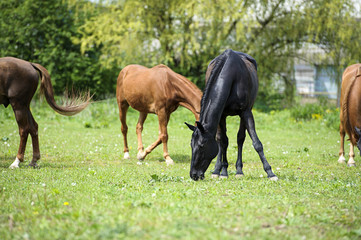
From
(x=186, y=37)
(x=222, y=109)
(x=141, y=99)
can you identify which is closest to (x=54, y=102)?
(x=141, y=99)

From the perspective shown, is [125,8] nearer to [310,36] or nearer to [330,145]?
[310,36]

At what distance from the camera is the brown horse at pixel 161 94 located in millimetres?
8672

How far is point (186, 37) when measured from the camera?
68.3 ft

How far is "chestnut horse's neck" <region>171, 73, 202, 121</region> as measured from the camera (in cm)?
852

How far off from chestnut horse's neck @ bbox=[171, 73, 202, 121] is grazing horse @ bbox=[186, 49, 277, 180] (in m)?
1.69

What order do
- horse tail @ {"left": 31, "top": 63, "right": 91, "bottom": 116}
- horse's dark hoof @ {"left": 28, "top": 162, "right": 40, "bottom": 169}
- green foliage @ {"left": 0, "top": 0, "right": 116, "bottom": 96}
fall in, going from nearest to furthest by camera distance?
horse's dark hoof @ {"left": 28, "top": 162, "right": 40, "bottom": 169}, horse tail @ {"left": 31, "top": 63, "right": 91, "bottom": 116}, green foliage @ {"left": 0, "top": 0, "right": 116, "bottom": 96}

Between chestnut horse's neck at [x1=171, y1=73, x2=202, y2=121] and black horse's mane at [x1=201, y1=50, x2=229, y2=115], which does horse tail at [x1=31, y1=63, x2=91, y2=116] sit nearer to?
chestnut horse's neck at [x1=171, y1=73, x2=202, y2=121]

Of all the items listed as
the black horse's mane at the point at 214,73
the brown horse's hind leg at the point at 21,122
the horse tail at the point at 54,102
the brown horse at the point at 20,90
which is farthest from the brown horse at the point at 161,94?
the brown horse's hind leg at the point at 21,122

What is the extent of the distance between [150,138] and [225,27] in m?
9.78

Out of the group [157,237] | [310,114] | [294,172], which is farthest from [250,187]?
[310,114]

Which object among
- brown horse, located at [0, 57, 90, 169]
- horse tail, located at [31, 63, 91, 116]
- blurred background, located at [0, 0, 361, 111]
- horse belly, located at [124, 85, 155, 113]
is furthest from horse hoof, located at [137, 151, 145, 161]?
blurred background, located at [0, 0, 361, 111]

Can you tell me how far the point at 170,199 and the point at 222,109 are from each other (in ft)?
6.44

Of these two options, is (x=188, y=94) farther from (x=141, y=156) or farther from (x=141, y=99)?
(x=141, y=156)

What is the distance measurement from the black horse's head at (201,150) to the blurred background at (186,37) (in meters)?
14.1
